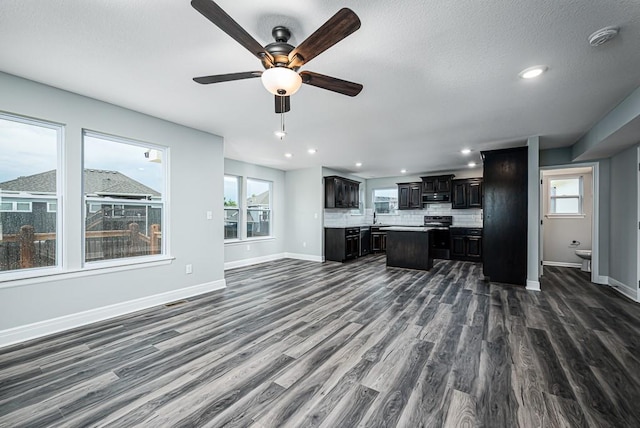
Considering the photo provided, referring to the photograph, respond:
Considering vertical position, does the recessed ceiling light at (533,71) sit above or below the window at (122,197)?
above

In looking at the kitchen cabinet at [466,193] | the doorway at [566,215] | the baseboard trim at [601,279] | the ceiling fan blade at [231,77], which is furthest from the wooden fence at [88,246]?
the doorway at [566,215]

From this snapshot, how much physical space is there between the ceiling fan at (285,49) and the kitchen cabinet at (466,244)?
20.4ft

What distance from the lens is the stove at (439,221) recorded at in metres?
7.53

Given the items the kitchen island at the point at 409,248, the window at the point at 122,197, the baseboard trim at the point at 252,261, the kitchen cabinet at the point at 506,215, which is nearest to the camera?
the window at the point at 122,197

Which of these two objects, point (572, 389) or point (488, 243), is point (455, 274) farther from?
point (572, 389)

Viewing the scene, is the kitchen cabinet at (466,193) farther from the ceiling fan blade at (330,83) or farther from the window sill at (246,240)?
the ceiling fan blade at (330,83)

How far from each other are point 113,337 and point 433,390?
118 inches

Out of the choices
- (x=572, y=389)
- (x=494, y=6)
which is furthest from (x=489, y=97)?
(x=572, y=389)

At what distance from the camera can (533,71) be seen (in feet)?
7.57

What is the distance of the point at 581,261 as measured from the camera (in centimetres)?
588

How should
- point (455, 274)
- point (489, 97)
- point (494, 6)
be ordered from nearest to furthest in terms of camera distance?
point (494, 6)
point (489, 97)
point (455, 274)

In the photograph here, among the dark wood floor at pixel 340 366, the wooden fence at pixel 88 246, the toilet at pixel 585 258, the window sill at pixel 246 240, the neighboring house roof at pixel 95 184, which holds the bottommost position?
the dark wood floor at pixel 340 366

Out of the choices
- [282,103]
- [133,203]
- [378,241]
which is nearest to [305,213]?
[378,241]

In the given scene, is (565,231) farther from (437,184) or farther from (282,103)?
(282,103)
